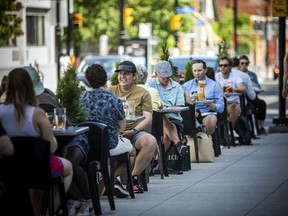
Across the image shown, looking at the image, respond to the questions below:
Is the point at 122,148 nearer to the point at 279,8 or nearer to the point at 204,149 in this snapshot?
the point at 204,149

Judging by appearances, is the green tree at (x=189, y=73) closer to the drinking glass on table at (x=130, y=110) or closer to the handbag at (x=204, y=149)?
the handbag at (x=204, y=149)

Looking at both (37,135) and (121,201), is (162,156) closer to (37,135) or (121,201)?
(121,201)

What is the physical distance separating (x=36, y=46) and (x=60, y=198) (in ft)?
159

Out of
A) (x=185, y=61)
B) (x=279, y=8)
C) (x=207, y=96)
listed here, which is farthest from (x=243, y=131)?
(x=185, y=61)

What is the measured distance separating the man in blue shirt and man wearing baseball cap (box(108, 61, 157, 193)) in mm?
4509

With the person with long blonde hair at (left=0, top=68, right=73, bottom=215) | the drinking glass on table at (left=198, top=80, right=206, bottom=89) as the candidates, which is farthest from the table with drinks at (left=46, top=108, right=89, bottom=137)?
the drinking glass on table at (left=198, top=80, right=206, bottom=89)

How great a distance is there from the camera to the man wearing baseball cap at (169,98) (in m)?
17.1

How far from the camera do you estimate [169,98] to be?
17.4 meters

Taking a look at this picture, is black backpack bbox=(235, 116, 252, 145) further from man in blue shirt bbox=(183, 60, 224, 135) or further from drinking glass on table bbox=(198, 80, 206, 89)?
drinking glass on table bbox=(198, 80, 206, 89)

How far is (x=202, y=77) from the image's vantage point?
790 inches

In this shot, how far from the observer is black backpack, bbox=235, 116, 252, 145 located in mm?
22438

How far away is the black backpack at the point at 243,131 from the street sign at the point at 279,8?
13.7ft

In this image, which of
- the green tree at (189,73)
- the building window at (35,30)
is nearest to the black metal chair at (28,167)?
the green tree at (189,73)

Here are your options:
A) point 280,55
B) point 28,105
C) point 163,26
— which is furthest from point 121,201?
point 163,26
